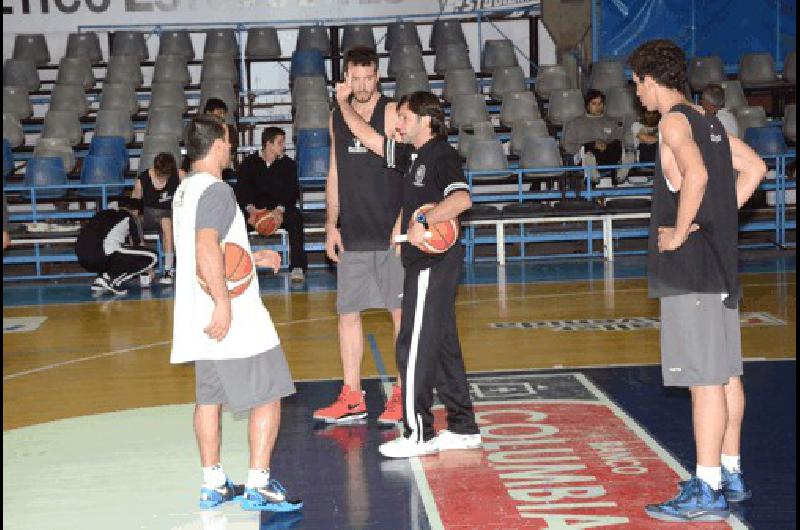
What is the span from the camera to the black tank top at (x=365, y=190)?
695cm

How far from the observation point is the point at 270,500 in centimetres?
535

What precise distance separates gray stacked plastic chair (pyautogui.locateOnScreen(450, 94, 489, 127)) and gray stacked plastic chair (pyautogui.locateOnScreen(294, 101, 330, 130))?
174cm

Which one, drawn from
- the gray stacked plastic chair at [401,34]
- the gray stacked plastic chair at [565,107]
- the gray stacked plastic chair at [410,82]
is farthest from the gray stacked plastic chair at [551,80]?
the gray stacked plastic chair at [401,34]

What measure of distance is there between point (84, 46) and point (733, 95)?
9599 millimetres

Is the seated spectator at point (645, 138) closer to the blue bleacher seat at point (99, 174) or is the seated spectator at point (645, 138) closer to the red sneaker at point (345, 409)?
the blue bleacher seat at point (99, 174)

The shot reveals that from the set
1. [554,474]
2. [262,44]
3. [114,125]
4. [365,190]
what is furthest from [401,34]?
[554,474]

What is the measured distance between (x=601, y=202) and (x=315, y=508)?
11101 mm

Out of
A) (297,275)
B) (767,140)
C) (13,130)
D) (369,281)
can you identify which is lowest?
(297,275)

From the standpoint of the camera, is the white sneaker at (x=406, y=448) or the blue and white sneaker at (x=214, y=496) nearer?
the blue and white sneaker at (x=214, y=496)

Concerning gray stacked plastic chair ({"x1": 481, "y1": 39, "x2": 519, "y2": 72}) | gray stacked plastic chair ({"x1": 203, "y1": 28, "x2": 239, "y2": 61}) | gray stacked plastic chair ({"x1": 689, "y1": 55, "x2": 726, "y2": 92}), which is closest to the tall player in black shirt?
gray stacked plastic chair ({"x1": 689, "y1": 55, "x2": 726, "y2": 92})

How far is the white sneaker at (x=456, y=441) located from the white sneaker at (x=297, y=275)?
7.70 meters

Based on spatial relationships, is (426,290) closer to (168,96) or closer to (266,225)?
(266,225)

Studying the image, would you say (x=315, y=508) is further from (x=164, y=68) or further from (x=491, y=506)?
(x=164, y=68)

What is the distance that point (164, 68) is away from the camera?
18.7 meters
